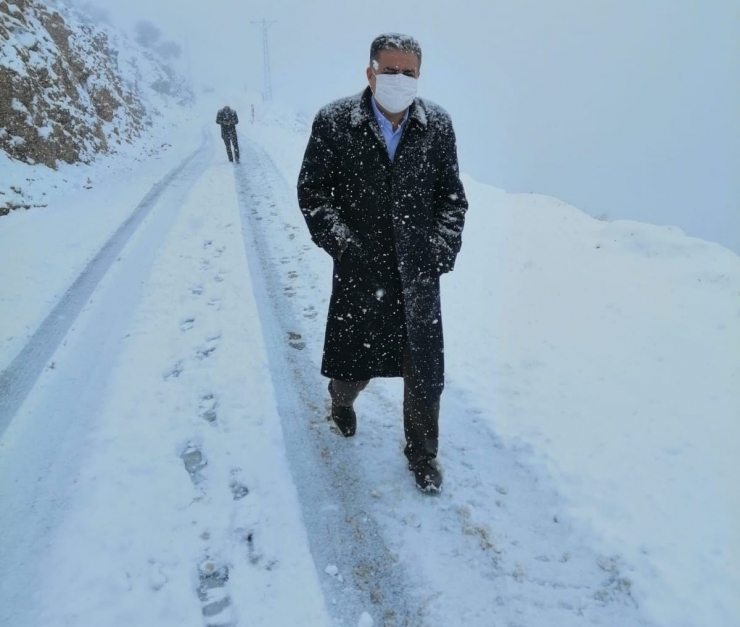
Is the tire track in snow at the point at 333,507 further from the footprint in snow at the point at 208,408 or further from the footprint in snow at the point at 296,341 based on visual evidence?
the footprint in snow at the point at 208,408

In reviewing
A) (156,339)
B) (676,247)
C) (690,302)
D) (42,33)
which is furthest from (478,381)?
(42,33)

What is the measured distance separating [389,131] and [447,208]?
47 centimetres

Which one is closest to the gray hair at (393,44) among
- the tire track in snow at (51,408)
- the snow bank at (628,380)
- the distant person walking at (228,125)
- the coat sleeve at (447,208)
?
the coat sleeve at (447,208)

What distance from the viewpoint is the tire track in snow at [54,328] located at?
11.2 ft

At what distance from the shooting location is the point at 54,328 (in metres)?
4.36

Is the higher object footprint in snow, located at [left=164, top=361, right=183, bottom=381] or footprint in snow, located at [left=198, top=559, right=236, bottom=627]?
footprint in snow, located at [left=164, top=361, right=183, bottom=381]

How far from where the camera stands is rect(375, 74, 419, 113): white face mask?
210 centimetres

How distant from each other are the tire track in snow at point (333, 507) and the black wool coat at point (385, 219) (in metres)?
0.75

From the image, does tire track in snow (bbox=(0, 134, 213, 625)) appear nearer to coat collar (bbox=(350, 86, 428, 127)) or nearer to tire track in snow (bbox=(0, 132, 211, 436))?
tire track in snow (bbox=(0, 132, 211, 436))

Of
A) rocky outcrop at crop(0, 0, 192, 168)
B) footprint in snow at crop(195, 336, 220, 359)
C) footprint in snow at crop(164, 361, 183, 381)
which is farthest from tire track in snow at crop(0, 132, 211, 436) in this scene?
rocky outcrop at crop(0, 0, 192, 168)

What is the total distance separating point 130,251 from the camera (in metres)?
6.23

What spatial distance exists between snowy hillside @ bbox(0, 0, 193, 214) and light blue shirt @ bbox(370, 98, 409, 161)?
26.5ft

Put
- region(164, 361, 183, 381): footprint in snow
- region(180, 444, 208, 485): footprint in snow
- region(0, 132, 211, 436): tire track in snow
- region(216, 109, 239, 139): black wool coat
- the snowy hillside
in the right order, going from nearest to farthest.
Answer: region(180, 444, 208, 485): footprint in snow, region(0, 132, 211, 436): tire track in snow, region(164, 361, 183, 381): footprint in snow, the snowy hillside, region(216, 109, 239, 139): black wool coat

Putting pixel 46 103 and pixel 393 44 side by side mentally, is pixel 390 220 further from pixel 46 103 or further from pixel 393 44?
pixel 46 103
